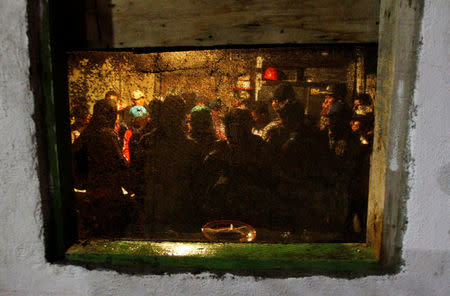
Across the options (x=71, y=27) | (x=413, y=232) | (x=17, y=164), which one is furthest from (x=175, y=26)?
(x=413, y=232)

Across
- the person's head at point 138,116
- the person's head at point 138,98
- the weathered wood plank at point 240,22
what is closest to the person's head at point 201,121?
the person's head at point 138,116

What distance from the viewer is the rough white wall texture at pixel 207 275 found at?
3.93 ft

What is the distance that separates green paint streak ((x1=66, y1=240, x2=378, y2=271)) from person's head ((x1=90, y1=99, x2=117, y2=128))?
312 centimetres

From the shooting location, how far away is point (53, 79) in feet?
4.39

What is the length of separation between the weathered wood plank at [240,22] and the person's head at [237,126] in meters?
3.51

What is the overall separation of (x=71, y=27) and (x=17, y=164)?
687 millimetres

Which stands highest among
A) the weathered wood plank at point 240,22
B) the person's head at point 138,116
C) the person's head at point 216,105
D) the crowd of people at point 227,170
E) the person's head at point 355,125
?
the weathered wood plank at point 240,22

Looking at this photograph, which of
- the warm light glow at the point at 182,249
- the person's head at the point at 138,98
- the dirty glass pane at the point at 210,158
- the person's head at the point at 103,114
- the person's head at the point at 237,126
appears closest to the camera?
the warm light glow at the point at 182,249

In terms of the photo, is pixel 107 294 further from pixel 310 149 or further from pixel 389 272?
pixel 310 149

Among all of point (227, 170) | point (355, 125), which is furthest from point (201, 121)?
point (355, 125)

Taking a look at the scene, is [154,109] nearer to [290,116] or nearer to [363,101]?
[290,116]

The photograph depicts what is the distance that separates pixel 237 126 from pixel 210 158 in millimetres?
688

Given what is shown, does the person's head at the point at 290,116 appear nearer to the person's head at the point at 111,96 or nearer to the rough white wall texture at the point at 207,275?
the person's head at the point at 111,96

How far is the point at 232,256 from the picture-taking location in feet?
4.54
